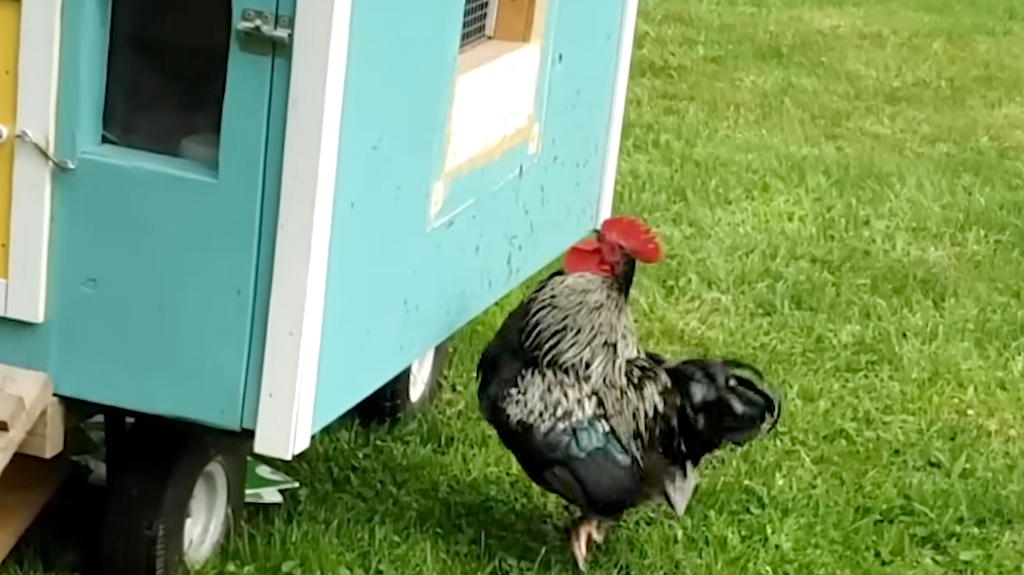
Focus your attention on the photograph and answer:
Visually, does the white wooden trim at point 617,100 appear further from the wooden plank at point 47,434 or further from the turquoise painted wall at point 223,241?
the wooden plank at point 47,434

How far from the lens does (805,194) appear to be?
19.9 feet

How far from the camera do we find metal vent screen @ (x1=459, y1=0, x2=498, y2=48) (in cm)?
339

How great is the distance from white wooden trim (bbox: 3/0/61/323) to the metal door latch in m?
0.28

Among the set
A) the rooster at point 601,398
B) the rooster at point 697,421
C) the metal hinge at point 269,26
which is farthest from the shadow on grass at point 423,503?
the metal hinge at point 269,26

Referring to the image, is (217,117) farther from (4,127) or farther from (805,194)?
(805,194)

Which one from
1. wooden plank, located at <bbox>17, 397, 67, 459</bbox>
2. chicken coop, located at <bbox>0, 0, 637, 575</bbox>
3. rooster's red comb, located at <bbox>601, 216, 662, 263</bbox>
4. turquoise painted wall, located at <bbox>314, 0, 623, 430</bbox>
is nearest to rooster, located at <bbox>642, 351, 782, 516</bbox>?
rooster's red comb, located at <bbox>601, 216, 662, 263</bbox>

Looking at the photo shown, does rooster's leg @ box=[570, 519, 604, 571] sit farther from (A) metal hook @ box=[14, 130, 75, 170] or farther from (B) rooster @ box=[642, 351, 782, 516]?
(A) metal hook @ box=[14, 130, 75, 170]

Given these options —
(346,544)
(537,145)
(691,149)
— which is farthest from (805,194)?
(346,544)

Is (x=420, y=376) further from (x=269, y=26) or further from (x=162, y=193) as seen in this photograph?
(x=269, y=26)

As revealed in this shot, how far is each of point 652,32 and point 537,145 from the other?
5263mm

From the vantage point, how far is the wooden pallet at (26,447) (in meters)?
2.71

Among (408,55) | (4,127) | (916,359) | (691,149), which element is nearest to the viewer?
(4,127)

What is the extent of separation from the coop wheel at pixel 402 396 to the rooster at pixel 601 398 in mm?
477

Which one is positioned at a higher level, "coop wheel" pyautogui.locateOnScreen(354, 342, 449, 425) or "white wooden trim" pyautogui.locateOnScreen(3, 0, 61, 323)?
"white wooden trim" pyautogui.locateOnScreen(3, 0, 61, 323)
